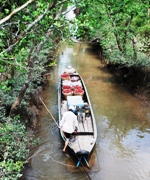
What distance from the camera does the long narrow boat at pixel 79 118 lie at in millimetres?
7792

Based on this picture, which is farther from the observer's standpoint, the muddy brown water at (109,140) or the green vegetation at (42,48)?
the muddy brown water at (109,140)

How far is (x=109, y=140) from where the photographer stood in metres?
9.80

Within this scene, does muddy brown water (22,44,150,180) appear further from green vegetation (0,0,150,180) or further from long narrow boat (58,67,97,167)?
green vegetation (0,0,150,180)

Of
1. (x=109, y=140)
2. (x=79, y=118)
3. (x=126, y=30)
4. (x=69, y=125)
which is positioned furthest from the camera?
(x=126, y=30)

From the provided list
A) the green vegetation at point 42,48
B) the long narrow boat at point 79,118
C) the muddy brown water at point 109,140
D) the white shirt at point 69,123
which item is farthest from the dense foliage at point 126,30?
the white shirt at point 69,123

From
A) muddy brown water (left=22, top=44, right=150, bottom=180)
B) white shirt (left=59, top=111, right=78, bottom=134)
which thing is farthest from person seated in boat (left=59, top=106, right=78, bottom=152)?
muddy brown water (left=22, top=44, right=150, bottom=180)

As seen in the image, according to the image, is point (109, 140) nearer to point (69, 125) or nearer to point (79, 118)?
point (79, 118)

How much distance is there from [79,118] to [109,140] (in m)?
1.64

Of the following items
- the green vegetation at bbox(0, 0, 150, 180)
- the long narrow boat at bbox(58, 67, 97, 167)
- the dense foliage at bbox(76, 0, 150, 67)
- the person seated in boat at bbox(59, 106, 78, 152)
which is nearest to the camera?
the green vegetation at bbox(0, 0, 150, 180)

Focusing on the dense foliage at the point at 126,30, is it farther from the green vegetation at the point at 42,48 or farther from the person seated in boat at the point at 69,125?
the person seated in boat at the point at 69,125

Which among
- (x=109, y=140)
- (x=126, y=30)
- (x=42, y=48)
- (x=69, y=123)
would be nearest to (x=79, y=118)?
(x=69, y=123)

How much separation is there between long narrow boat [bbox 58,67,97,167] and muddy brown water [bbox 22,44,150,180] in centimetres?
77

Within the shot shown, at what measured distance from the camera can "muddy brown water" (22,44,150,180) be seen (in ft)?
25.8

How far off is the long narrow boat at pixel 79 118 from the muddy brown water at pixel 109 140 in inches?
30.4
